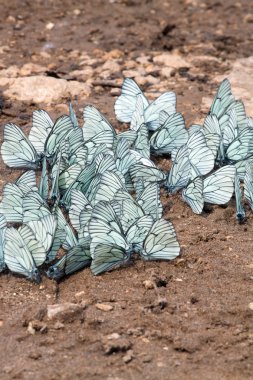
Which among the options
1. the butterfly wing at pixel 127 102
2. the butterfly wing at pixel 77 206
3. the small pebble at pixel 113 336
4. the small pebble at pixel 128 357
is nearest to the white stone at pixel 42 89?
the butterfly wing at pixel 127 102

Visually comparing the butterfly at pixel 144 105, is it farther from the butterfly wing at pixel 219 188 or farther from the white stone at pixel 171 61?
the white stone at pixel 171 61

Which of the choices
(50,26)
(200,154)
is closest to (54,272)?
(200,154)

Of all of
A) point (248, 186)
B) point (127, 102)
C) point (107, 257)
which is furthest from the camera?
point (127, 102)

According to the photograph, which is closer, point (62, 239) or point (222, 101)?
point (62, 239)

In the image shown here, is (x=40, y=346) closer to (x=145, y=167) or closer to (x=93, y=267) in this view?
(x=93, y=267)

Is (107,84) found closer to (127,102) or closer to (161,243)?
(127,102)

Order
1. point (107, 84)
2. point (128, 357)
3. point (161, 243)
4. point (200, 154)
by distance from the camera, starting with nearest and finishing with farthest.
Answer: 1. point (128, 357)
2. point (161, 243)
3. point (200, 154)
4. point (107, 84)

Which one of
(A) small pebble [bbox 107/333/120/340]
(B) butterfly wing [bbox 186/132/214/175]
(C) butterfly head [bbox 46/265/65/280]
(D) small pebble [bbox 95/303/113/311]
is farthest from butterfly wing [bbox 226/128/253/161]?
(A) small pebble [bbox 107/333/120/340]
